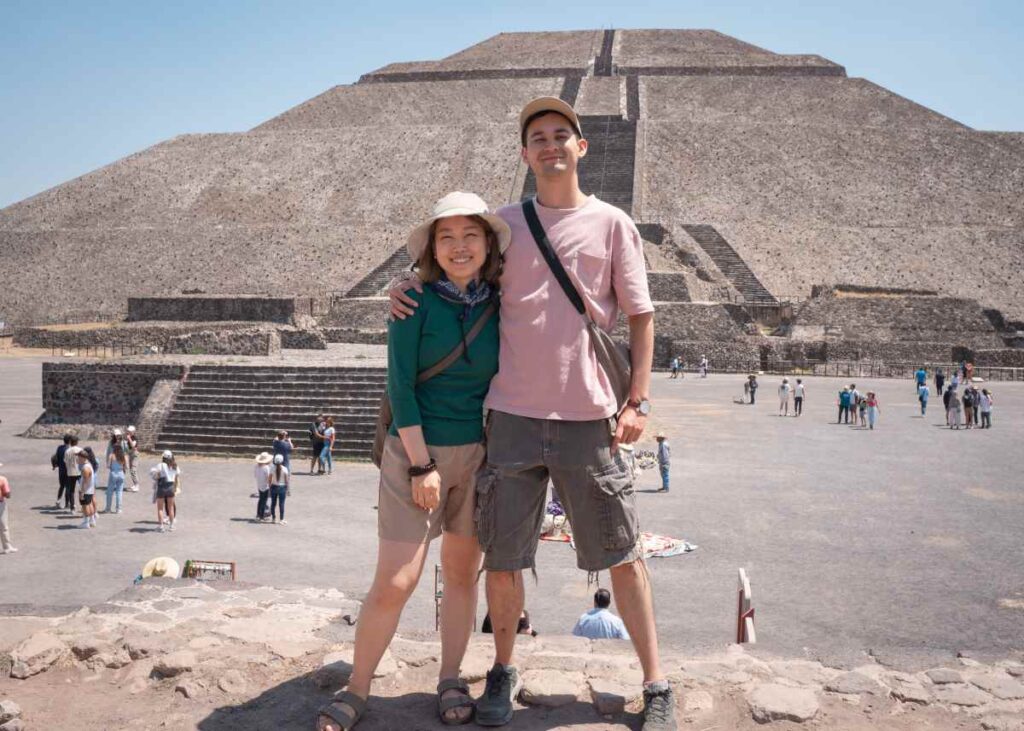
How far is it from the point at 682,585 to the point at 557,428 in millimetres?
6177

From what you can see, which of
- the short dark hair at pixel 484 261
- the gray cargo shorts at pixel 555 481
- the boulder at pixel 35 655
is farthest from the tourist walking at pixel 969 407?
the boulder at pixel 35 655

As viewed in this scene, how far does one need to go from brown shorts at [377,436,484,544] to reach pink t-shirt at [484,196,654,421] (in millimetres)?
240

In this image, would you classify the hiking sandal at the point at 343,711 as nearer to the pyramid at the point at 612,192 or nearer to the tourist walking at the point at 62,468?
the tourist walking at the point at 62,468

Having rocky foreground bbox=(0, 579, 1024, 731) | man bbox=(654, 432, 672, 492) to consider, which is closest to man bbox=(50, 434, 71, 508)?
man bbox=(654, 432, 672, 492)

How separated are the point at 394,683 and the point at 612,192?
50.3m

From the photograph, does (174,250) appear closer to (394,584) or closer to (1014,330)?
(1014,330)

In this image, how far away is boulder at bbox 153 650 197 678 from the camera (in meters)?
4.17

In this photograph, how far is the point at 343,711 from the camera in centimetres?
364

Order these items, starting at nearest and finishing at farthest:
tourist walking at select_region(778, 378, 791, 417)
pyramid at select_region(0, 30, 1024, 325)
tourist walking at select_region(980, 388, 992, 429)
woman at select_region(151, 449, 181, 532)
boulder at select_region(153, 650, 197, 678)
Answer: boulder at select_region(153, 650, 197, 678)
woman at select_region(151, 449, 181, 532)
tourist walking at select_region(980, 388, 992, 429)
tourist walking at select_region(778, 378, 791, 417)
pyramid at select_region(0, 30, 1024, 325)

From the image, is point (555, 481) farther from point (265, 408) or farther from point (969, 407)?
point (969, 407)

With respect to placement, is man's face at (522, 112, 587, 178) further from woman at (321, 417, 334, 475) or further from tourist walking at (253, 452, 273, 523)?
woman at (321, 417, 334, 475)

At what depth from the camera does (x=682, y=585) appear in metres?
9.39

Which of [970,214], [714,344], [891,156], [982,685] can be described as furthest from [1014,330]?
[982,685]

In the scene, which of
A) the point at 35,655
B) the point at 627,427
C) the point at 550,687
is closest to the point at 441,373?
the point at 627,427
